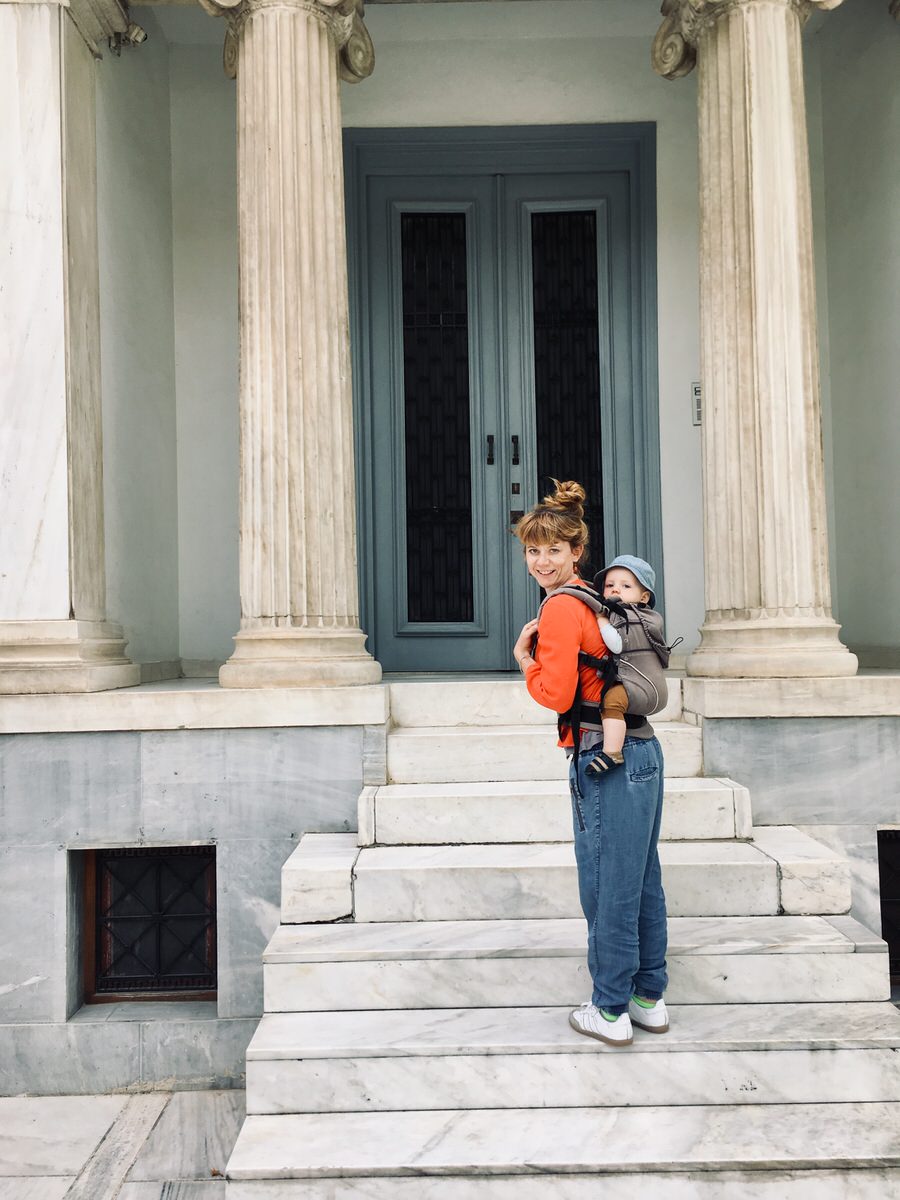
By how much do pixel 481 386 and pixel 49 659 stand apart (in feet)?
12.0

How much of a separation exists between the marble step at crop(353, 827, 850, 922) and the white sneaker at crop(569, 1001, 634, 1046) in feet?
2.46

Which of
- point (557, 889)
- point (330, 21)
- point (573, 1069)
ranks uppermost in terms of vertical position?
point (330, 21)

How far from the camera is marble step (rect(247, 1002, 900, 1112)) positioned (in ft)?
12.2

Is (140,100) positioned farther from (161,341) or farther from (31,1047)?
(31,1047)

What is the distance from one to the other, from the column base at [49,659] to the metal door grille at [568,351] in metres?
3.63

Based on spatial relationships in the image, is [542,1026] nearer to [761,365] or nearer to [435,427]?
[761,365]

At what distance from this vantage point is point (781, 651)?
553cm

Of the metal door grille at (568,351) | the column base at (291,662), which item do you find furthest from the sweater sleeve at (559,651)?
the metal door grille at (568,351)

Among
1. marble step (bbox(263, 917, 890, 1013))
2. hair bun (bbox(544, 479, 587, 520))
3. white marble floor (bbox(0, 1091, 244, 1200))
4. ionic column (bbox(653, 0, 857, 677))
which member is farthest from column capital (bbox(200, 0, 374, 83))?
white marble floor (bbox(0, 1091, 244, 1200))

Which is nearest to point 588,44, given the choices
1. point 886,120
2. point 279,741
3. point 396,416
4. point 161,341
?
point 886,120

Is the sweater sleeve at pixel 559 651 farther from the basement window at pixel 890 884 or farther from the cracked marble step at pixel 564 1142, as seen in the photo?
the basement window at pixel 890 884

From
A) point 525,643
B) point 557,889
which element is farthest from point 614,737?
point 557,889

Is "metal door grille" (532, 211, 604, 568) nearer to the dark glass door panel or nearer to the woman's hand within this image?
the dark glass door panel

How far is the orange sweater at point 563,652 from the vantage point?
3.53 metres
